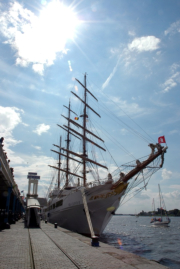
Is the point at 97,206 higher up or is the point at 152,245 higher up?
the point at 97,206

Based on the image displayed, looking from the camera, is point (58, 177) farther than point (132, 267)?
Yes

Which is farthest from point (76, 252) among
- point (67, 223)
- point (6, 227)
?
point (67, 223)

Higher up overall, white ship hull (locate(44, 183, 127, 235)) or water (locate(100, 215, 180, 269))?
white ship hull (locate(44, 183, 127, 235))

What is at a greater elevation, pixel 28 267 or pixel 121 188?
pixel 121 188

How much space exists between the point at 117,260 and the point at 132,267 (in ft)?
2.77

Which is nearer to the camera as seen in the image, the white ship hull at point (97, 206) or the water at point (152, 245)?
the water at point (152, 245)

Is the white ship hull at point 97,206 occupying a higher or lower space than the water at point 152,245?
higher

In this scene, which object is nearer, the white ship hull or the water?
the water

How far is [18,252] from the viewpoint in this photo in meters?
8.37

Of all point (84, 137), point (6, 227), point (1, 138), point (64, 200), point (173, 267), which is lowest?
point (173, 267)

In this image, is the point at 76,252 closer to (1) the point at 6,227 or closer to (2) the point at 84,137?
(1) the point at 6,227

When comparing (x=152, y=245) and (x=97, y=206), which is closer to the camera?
(x=97, y=206)

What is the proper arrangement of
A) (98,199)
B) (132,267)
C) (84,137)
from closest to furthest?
(132,267) < (98,199) < (84,137)


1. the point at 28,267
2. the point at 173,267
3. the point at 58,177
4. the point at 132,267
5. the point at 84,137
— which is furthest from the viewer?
the point at 58,177
